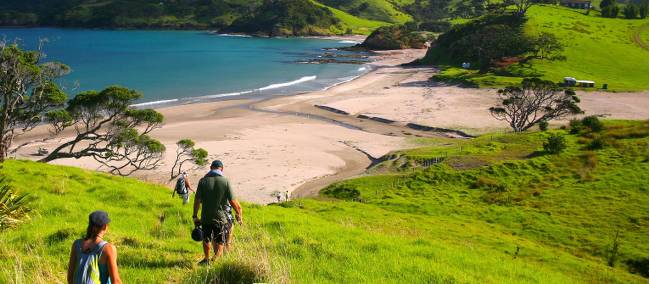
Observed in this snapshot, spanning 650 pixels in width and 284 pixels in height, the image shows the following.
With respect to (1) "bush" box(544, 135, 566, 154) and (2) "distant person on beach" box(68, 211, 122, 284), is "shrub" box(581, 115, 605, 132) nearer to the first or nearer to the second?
(1) "bush" box(544, 135, 566, 154)

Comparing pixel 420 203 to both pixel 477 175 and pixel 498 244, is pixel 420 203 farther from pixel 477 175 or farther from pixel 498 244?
pixel 498 244

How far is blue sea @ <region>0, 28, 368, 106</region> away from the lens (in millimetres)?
87062

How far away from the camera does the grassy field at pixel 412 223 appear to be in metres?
10.1

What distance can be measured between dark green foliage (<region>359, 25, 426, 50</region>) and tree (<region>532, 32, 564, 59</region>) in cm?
7347

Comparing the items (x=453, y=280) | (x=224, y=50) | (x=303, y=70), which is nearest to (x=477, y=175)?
(x=453, y=280)

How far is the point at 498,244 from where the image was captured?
18.7 m

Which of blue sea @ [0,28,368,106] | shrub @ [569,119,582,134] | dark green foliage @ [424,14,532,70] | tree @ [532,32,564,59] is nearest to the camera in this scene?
shrub @ [569,119,582,134]

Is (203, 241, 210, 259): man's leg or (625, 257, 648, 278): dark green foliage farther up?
(203, 241, 210, 259): man's leg

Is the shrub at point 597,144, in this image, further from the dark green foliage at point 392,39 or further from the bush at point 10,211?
the dark green foliage at point 392,39

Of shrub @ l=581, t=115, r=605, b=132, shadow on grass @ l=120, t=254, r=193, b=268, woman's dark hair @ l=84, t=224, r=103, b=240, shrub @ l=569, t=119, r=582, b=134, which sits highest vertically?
woman's dark hair @ l=84, t=224, r=103, b=240

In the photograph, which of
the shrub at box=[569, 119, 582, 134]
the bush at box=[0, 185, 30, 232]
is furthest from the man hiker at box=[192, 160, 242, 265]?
the shrub at box=[569, 119, 582, 134]

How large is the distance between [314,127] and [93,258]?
54.3m

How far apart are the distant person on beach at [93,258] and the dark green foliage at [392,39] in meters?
177

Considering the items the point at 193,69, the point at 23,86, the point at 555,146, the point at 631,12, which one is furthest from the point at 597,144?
the point at 631,12
